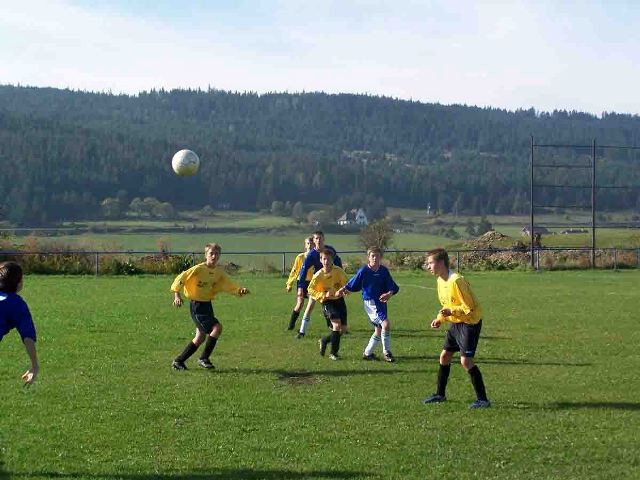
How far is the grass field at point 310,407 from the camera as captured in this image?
7.93m

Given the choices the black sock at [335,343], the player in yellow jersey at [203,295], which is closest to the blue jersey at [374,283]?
the black sock at [335,343]

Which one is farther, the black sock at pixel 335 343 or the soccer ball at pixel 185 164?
the soccer ball at pixel 185 164

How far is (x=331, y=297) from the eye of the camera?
46.1 ft

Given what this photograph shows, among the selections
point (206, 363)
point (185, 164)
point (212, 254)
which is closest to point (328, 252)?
point (212, 254)

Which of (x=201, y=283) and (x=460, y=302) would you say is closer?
(x=460, y=302)

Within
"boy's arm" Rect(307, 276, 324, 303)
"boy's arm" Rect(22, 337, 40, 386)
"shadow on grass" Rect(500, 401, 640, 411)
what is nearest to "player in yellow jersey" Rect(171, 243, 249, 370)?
"boy's arm" Rect(307, 276, 324, 303)

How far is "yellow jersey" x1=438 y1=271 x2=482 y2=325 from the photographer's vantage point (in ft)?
33.2

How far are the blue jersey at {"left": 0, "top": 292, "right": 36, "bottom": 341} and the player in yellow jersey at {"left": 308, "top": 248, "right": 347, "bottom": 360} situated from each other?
646 cm

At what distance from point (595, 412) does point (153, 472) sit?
16.4 ft

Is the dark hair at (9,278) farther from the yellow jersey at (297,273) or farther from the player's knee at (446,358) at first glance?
the yellow jersey at (297,273)

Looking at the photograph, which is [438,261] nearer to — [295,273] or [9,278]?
[9,278]

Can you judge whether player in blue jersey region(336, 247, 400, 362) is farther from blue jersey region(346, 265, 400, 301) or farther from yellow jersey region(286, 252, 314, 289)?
yellow jersey region(286, 252, 314, 289)

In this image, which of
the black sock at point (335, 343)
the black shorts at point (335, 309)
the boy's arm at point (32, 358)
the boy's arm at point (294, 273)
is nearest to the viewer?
the boy's arm at point (32, 358)

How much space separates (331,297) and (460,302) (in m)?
→ 4.13
